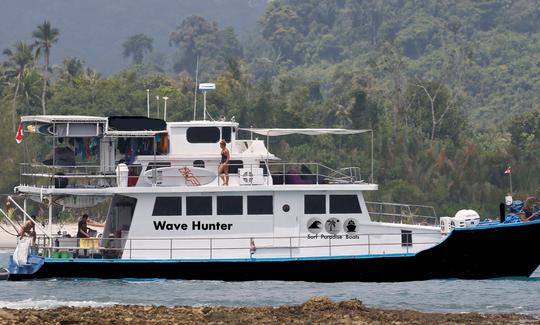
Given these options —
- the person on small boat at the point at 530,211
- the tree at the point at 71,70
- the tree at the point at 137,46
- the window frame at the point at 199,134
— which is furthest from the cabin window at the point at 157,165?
the tree at the point at 137,46

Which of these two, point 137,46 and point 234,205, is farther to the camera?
point 137,46

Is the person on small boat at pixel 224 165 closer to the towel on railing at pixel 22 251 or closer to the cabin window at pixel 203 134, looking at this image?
the cabin window at pixel 203 134

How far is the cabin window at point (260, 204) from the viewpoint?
3384 cm

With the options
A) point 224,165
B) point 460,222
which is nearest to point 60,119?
point 224,165

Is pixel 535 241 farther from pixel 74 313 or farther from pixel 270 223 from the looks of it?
pixel 74 313

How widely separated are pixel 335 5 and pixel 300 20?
4626mm

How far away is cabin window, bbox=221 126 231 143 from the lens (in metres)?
34.9

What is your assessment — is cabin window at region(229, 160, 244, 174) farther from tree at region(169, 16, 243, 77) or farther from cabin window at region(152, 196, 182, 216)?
tree at region(169, 16, 243, 77)

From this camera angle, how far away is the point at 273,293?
3170 cm

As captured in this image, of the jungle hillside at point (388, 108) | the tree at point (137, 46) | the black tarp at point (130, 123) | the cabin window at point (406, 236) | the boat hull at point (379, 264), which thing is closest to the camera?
the boat hull at point (379, 264)

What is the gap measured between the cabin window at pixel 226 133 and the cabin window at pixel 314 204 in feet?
8.80

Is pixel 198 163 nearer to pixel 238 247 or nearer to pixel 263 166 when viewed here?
pixel 263 166

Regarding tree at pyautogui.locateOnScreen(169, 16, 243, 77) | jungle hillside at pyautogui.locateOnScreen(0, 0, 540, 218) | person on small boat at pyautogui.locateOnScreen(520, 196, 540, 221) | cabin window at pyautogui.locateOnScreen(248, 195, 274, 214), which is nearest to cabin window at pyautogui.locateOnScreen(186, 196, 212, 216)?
cabin window at pyautogui.locateOnScreen(248, 195, 274, 214)

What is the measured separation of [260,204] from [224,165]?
4.42 feet
